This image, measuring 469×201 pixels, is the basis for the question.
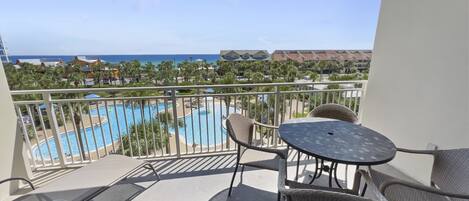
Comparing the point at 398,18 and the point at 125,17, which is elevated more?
the point at 125,17

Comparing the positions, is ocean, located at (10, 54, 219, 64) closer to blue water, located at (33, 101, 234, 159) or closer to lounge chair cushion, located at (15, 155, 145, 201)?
blue water, located at (33, 101, 234, 159)

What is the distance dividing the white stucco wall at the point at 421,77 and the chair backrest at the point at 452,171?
1.83ft

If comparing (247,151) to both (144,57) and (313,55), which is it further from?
(144,57)

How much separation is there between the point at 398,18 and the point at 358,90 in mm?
1155

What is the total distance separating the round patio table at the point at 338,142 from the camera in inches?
60.1

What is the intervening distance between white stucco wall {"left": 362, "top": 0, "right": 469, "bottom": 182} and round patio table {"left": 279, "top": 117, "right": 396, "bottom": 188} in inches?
31.5

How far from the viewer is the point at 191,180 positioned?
8.27 feet

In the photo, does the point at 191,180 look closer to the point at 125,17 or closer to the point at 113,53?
the point at 125,17

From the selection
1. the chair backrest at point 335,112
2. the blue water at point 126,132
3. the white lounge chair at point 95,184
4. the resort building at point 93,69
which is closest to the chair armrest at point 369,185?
the chair backrest at point 335,112

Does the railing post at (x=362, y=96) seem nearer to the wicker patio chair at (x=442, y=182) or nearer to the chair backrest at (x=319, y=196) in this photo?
the wicker patio chair at (x=442, y=182)

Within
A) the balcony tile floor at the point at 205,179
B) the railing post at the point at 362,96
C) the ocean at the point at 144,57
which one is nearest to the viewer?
the balcony tile floor at the point at 205,179

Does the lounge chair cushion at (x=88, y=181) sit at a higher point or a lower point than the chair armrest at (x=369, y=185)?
lower

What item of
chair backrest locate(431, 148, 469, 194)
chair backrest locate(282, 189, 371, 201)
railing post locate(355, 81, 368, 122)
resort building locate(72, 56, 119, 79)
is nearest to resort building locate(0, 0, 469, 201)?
chair backrest locate(431, 148, 469, 194)

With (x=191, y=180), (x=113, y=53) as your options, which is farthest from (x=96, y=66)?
(x=191, y=180)
